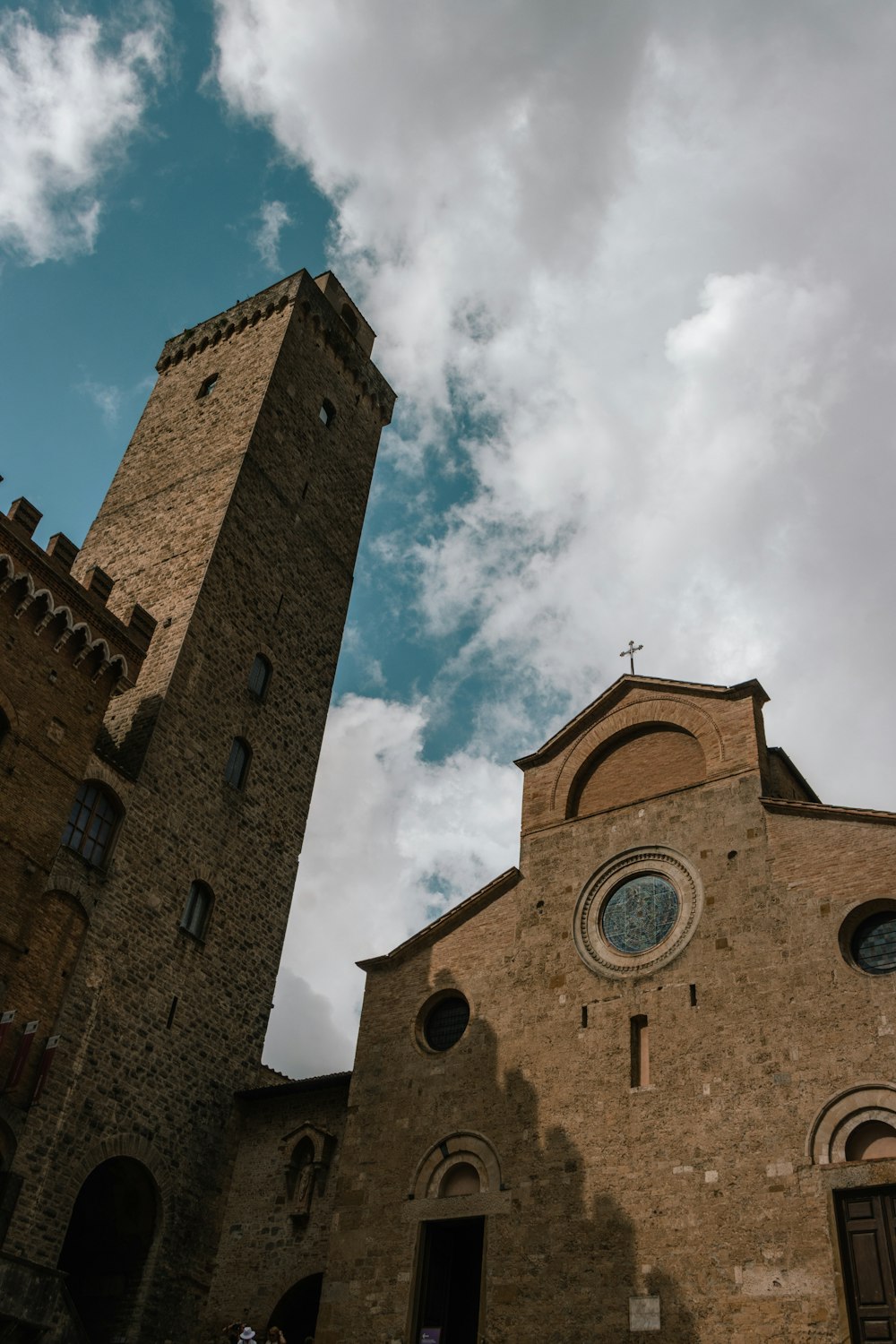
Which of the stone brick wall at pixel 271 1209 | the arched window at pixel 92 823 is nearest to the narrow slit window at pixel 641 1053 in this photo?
the stone brick wall at pixel 271 1209

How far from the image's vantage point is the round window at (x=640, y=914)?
17062mm

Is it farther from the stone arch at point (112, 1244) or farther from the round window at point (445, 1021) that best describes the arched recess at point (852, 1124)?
the stone arch at point (112, 1244)

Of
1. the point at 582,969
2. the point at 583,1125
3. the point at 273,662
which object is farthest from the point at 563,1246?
the point at 273,662

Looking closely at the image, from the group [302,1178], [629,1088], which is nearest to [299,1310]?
[302,1178]

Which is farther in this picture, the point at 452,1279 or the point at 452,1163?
the point at 452,1163

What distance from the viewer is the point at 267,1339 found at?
54.7ft

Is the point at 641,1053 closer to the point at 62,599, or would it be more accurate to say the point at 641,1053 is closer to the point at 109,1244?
the point at 109,1244

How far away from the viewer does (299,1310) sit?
61.5ft

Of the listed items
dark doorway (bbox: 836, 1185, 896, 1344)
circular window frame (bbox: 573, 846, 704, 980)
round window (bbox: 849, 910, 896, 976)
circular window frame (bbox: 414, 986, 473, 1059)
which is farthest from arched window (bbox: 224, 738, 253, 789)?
dark doorway (bbox: 836, 1185, 896, 1344)

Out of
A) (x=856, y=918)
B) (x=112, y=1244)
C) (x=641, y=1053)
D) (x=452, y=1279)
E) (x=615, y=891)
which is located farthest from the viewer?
(x=112, y=1244)

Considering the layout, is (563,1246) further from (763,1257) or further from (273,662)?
(273,662)

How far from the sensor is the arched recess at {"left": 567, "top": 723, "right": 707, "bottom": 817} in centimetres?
1864

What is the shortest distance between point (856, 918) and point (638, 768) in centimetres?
495

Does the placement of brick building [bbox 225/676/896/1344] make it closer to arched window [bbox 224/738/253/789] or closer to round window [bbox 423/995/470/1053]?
round window [bbox 423/995/470/1053]
